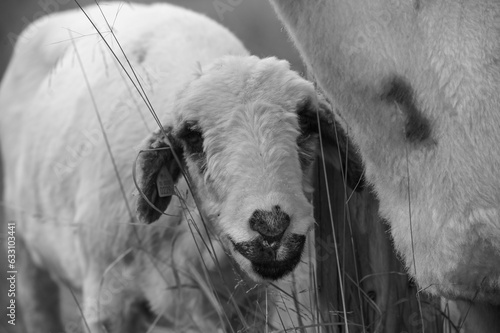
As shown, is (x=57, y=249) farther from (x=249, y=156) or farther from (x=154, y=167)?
(x=249, y=156)

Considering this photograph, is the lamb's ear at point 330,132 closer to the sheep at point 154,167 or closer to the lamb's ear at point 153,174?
the sheep at point 154,167

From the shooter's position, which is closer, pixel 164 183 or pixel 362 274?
pixel 362 274

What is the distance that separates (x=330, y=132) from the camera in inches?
132

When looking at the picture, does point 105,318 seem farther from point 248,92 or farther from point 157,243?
point 248,92

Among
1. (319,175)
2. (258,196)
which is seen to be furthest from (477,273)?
(319,175)

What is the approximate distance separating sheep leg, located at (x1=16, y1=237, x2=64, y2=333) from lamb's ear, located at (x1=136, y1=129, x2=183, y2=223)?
273cm

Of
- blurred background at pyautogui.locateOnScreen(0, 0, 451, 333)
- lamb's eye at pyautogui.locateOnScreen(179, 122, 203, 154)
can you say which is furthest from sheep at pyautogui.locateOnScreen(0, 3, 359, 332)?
blurred background at pyautogui.locateOnScreen(0, 0, 451, 333)

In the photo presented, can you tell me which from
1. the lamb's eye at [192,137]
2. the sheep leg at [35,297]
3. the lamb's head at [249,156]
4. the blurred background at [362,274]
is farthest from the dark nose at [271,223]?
the sheep leg at [35,297]

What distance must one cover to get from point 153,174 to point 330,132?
737 mm

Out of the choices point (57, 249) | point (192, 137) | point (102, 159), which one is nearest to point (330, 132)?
point (192, 137)

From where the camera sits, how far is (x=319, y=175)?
3406 millimetres

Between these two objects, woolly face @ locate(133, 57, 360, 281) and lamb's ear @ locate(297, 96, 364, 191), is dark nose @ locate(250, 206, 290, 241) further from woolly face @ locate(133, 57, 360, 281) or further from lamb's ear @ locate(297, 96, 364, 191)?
lamb's ear @ locate(297, 96, 364, 191)

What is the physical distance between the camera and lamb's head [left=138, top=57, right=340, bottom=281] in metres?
2.91

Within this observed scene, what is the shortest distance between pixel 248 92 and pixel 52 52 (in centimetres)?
282
